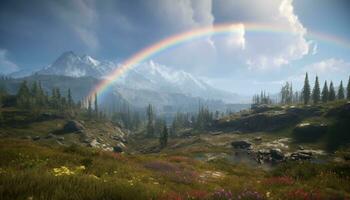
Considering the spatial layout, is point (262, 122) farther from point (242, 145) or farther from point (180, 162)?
point (180, 162)

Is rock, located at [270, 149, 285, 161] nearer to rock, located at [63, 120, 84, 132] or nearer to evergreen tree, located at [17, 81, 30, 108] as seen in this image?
rock, located at [63, 120, 84, 132]

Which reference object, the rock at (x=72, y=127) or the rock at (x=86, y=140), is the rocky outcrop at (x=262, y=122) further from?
the rock at (x=72, y=127)

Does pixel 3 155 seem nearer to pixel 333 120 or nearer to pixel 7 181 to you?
pixel 7 181

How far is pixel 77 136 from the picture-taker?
6220 inches

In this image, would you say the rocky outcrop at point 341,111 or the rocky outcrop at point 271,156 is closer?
the rocky outcrop at point 271,156

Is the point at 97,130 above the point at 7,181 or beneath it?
beneath

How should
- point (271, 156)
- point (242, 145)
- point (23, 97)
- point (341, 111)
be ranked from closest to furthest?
point (271, 156), point (242, 145), point (341, 111), point (23, 97)

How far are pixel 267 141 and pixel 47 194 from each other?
137m

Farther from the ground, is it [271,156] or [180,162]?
[180,162]

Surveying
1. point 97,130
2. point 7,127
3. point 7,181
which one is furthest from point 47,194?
point 97,130

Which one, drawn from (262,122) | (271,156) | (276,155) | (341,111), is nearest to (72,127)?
(262,122)

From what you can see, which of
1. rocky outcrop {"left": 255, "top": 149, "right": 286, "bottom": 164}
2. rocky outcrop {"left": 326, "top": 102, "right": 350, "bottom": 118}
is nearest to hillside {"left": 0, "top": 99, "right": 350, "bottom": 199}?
rocky outcrop {"left": 326, "top": 102, "right": 350, "bottom": 118}

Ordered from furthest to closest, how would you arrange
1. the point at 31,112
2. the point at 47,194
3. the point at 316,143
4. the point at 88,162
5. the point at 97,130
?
the point at 97,130 < the point at 31,112 < the point at 316,143 < the point at 88,162 < the point at 47,194

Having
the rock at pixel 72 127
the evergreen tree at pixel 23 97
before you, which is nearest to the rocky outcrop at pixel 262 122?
the rock at pixel 72 127
